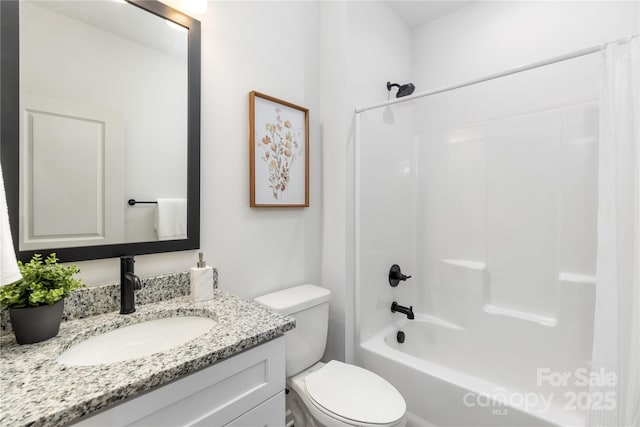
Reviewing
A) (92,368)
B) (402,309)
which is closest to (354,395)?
(402,309)

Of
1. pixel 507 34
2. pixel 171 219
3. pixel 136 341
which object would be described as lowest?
pixel 136 341

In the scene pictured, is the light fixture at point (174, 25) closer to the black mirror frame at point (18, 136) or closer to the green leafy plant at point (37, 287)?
the black mirror frame at point (18, 136)

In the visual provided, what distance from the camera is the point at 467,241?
209 centimetres

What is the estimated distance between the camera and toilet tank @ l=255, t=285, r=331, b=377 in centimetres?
139

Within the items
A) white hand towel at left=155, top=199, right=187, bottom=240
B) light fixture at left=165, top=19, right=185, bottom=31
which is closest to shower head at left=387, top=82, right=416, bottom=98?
light fixture at left=165, top=19, right=185, bottom=31

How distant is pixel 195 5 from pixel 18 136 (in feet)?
2.61

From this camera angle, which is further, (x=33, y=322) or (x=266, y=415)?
(x=266, y=415)

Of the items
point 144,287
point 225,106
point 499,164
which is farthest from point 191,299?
point 499,164

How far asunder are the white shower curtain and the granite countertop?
1.12m

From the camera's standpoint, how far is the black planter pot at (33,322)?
76 centimetres

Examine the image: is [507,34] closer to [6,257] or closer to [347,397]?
[347,397]

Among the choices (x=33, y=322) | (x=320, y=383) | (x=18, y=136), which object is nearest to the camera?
(x=33, y=322)

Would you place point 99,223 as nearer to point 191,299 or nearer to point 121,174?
point 121,174

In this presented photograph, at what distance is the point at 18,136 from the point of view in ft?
2.85
